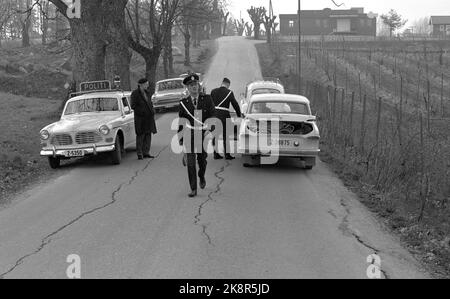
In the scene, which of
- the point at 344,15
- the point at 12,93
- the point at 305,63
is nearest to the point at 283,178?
the point at 12,93

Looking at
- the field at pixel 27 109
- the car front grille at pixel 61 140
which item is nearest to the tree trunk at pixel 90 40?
the field at pixel 27 109

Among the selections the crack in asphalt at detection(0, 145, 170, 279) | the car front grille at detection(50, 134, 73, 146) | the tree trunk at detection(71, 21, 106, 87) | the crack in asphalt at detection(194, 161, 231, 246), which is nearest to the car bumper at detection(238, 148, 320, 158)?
the crack in asphalt at detection(194, 161, 231, 246)

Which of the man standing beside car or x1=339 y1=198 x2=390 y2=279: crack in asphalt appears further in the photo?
the man standing beside car

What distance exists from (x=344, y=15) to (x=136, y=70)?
201 ft

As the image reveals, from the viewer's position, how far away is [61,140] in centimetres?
1273

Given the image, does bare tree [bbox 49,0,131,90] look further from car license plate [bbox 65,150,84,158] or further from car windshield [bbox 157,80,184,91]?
car license plate [bbox 65,150,84,158]

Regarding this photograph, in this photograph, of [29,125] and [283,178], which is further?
[29,125]

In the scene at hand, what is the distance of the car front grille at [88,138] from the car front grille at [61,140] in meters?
0.16

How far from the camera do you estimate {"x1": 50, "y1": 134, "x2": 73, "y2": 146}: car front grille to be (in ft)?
41.8

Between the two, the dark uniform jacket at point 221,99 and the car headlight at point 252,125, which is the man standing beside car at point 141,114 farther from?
the car headlight at point 252,125

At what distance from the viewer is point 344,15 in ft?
323

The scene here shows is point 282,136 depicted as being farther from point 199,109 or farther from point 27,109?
point 27,109

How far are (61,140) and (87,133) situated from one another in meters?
0.57

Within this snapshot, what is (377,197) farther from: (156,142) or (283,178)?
(156,142)
